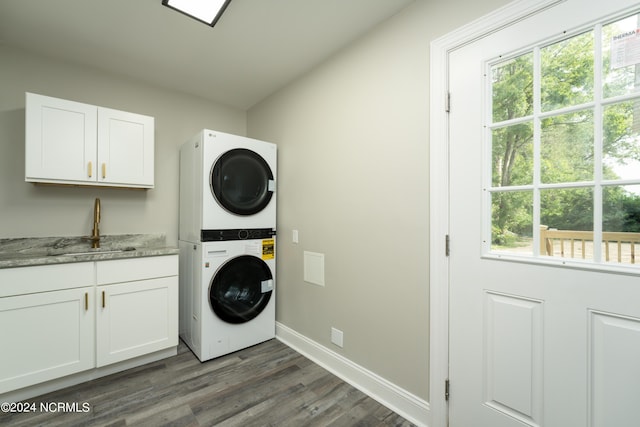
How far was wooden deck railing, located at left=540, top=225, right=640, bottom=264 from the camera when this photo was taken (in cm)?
103

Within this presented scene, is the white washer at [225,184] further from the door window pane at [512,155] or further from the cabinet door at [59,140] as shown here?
the door window pane at [512,155]

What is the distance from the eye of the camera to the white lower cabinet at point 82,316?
1721 mm

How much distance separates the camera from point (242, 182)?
247cm

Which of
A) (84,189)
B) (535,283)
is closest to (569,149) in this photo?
(535,283)

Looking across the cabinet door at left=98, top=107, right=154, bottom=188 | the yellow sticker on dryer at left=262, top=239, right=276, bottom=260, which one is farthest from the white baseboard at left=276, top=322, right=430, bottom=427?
the cabinet door at left=98, top=107, right=154, bottom=188

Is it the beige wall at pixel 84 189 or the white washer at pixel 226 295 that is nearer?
the beige wall at pixel 84 189

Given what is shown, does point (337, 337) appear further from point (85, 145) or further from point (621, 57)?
point (85, 145)

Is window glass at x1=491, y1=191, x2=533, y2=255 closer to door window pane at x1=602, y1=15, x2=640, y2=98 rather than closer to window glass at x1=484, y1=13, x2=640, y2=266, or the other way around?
window glass at x1=484, y1=13, x2=640, y2=266

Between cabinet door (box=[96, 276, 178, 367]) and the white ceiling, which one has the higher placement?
the white ceiling

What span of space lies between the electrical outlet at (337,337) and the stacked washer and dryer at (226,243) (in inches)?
29.6

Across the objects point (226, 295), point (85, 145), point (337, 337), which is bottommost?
point (337, 337)

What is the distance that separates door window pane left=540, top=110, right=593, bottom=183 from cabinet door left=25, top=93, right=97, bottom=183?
295cm

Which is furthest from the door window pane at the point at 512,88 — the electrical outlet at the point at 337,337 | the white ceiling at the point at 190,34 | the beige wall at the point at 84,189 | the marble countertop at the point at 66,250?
the beige wall at the point at 84,189

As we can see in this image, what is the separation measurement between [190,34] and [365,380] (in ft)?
9.05
